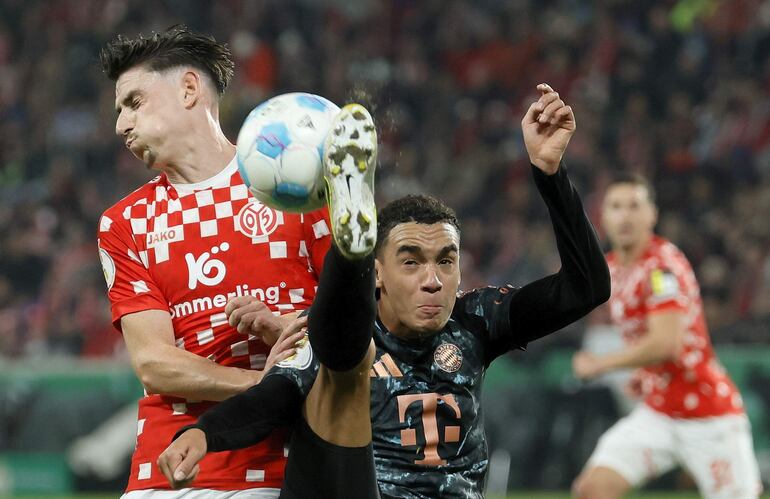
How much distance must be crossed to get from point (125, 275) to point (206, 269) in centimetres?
27

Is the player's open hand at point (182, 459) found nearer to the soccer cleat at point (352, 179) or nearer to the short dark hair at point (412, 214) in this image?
the soccer cleat at point (352, 179)

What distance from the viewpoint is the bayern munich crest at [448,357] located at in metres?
→ 4.14

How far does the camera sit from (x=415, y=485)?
157 inches

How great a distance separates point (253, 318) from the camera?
12.3ft

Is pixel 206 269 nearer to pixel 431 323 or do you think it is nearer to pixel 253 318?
pixel 253 318

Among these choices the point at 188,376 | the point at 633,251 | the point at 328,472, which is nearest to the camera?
the point at 328,472

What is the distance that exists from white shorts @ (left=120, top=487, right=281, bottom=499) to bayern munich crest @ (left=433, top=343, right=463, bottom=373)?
68cm

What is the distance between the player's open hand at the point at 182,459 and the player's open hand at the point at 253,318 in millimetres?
390

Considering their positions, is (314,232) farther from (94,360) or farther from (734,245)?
(734,245)

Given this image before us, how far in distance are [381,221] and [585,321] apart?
22.3ft

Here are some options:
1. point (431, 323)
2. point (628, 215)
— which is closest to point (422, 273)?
point (431, 323)

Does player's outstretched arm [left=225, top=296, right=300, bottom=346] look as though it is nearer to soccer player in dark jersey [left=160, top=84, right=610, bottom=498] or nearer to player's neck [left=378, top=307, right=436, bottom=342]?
soccer player in dark jersey [left=160, top=84, right=610, bottom=498]

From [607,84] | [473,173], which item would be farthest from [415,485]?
[607,84]

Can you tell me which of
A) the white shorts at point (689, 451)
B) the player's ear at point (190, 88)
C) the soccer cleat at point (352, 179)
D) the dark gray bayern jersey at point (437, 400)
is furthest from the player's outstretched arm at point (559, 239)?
the white shorts at point (689, 451)
